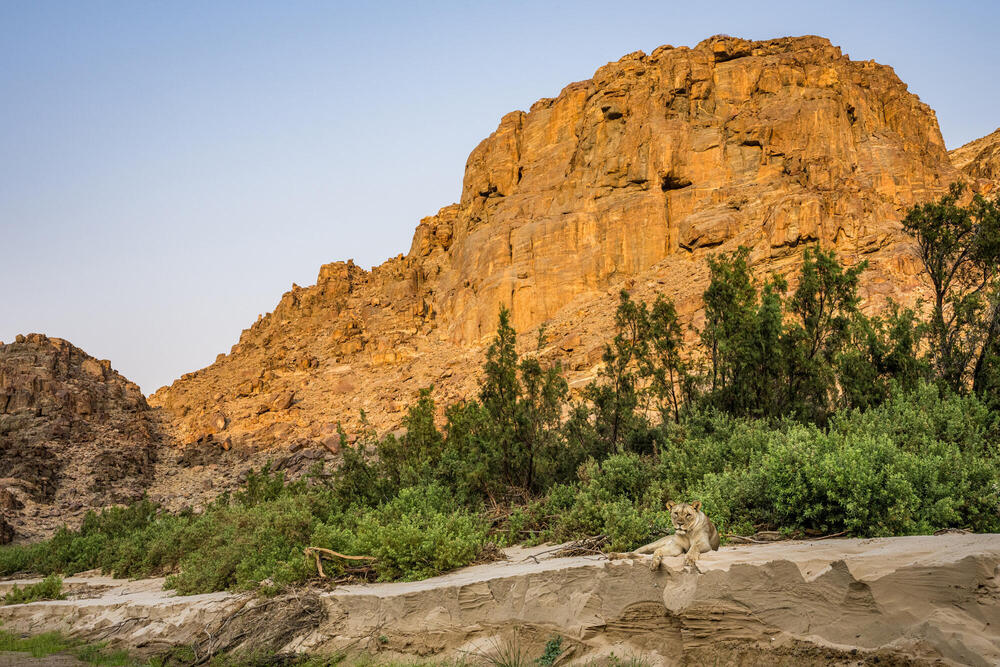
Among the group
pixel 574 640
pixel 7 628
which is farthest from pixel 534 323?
pixel 574 640

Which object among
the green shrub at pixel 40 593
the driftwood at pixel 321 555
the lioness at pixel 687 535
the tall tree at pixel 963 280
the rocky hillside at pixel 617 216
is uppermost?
the rocky hillside at pixel 617 216

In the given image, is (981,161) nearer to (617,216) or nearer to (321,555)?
(617,216)

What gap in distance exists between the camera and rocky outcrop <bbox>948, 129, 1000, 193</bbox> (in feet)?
155

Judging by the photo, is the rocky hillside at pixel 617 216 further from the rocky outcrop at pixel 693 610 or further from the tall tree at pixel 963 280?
the rocky outcrop at pixel 693 610

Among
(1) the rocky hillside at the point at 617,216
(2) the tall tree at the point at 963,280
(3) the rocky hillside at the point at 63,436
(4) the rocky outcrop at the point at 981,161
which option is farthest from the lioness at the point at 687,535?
(4) the rocky outcrop at the point at 981,161

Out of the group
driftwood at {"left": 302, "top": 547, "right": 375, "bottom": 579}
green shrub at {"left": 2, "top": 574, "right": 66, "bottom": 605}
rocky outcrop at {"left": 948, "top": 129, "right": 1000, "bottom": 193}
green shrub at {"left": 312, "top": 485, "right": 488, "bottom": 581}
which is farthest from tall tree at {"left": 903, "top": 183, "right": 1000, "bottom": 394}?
rocky outcrop at {"left": 948, "top": 129, "right": 1000, "bottom": 193}

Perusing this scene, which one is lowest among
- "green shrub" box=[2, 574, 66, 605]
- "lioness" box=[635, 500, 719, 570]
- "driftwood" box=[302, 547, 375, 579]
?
"green shrub" box=[2, 574, 66, 605]

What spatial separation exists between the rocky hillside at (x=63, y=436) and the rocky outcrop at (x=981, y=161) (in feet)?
203

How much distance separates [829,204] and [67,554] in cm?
4441

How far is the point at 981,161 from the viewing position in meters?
59.6

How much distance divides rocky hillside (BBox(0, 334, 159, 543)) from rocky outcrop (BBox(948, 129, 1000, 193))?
61781 mm

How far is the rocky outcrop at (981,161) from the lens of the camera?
47.1 metres

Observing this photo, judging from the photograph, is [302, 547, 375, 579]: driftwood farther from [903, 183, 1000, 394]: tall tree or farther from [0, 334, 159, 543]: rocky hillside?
[0, 334, 159, 543]: rocky hillside

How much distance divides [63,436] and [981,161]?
265ft
